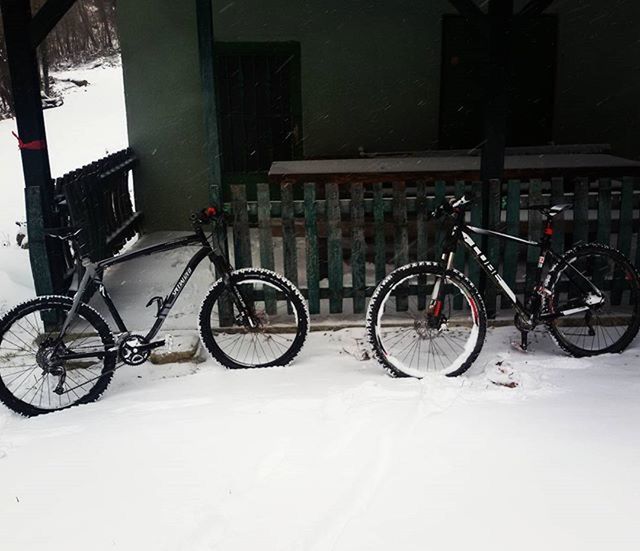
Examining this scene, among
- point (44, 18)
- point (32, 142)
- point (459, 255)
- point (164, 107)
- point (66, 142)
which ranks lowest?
point (459, 255)

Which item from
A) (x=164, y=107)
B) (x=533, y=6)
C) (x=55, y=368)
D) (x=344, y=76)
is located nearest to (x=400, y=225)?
(x=533, y=6)

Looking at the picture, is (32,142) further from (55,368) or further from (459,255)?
(459,255)

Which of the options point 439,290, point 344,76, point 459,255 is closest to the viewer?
point 439,290

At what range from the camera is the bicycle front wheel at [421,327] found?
15.5 ft

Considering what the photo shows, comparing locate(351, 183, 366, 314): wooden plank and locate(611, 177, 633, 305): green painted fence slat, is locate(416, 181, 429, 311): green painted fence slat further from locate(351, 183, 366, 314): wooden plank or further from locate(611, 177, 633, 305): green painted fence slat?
locate(611, 177, 633, 305): green painted fence slat

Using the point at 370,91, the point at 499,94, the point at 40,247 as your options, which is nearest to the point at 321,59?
the point at 370,91

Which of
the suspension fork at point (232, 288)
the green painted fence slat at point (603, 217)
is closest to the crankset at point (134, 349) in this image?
the suspension fork at point (232, 288)

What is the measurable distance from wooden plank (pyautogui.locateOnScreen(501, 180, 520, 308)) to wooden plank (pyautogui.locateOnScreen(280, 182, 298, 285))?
1.77 meters

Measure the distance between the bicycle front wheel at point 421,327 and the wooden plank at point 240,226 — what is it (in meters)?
1.25

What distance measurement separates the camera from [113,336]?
480 cm

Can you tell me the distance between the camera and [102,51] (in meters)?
37.1

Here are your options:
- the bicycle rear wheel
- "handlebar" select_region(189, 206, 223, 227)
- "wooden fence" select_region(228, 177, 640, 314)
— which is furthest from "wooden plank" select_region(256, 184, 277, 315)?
the bicycle rear wheel

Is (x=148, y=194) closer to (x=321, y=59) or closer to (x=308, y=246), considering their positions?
(x=321, y=59)

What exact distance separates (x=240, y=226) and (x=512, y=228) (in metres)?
2.26
